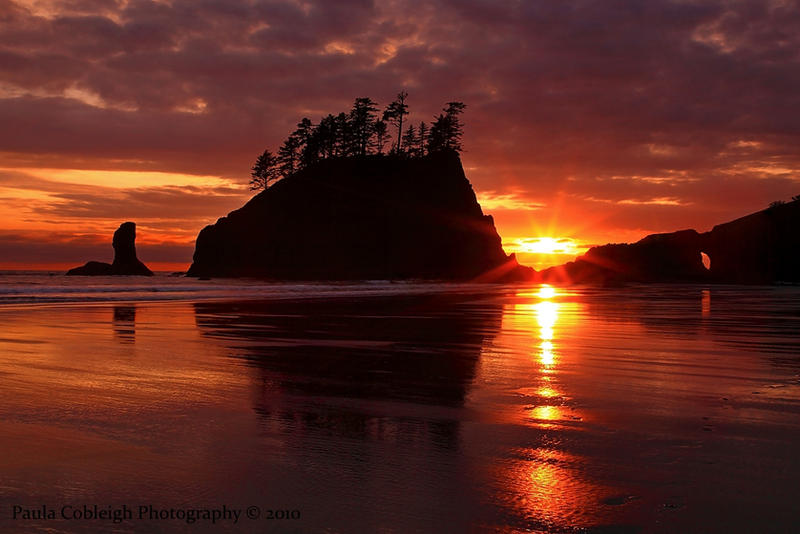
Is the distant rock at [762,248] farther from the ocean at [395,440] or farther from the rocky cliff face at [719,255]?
the ocean at [395,440]

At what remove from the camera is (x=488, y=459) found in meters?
3.81

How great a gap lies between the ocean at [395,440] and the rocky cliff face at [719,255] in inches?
3041

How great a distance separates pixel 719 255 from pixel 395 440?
3453 inches

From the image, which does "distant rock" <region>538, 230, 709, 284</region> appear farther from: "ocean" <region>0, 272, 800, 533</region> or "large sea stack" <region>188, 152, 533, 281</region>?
"ocean" <region>0, 272, 800, 533</region>

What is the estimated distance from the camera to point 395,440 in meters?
A: 4.28

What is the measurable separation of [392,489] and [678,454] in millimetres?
2070

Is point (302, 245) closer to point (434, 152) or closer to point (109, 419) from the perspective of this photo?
point (434, 152)

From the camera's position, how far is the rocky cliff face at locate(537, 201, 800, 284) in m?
74.0

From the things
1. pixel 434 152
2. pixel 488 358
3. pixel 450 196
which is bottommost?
pixel 488 358

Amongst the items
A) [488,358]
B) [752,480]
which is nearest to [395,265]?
[488,358]

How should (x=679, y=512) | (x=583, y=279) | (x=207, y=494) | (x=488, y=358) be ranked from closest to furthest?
(x=679, y=512)
(x=207, y=494)
(x=488, y=358)
(x=583, y=279)

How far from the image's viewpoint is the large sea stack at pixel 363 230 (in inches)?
3332

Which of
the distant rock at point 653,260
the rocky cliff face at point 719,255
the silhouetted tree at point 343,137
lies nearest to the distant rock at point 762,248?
the rocky cliff face at point 719,255

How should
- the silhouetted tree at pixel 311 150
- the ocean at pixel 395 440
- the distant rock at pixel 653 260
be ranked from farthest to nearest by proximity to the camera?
the silhouetted tree at pixel 311 150, the distant rock at pixel 653 260, the ocean at pixel 395 440
